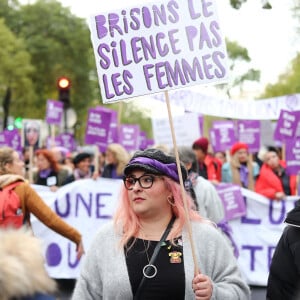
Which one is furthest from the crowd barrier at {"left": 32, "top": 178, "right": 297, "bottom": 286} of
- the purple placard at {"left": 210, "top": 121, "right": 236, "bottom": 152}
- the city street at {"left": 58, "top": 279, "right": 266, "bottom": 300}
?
the purple placard at {"left": 210, "top": 121, "right": 236, "bottom": 152}

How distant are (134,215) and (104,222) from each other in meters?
6.03

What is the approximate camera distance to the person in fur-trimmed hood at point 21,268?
7.64ft

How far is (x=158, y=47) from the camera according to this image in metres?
3.93

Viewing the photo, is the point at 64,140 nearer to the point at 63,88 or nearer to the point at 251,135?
the point at 63,88

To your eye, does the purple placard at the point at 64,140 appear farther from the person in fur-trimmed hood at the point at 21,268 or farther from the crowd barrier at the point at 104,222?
the person in fur-trimmed hood at the point at 21,268

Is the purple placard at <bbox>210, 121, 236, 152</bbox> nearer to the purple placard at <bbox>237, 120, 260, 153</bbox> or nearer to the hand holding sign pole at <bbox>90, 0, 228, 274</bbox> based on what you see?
the purple placard at <bbox>237, 120, 260, 153</bbox>

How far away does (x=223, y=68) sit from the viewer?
12.7 feet

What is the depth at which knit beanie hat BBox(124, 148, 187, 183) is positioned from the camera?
3666mm

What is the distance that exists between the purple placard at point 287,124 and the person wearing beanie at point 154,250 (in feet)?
25.9

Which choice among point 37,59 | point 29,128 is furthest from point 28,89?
point 29,128

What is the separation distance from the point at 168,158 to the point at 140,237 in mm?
440

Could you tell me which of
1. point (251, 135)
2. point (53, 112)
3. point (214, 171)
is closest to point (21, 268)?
point (214, 171)

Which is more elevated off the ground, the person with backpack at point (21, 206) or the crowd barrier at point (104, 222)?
the person with backpack at point (21, 206)

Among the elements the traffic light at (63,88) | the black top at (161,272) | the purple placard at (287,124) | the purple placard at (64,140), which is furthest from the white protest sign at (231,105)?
the purple placard at (64,140)
